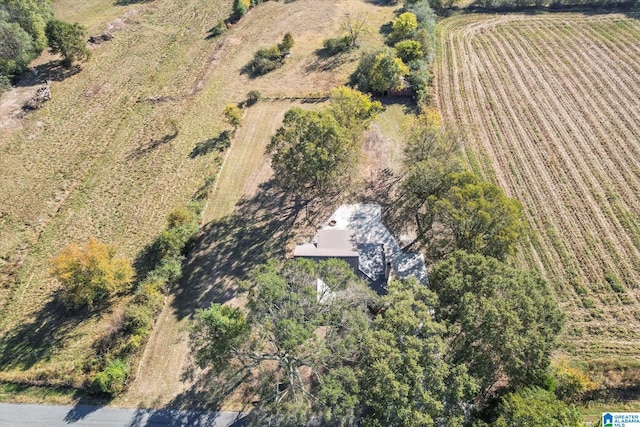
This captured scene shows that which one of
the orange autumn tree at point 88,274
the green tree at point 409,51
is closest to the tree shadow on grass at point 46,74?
the orange autumn tree at point 88,274

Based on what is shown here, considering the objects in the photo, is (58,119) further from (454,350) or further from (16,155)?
(454,350)

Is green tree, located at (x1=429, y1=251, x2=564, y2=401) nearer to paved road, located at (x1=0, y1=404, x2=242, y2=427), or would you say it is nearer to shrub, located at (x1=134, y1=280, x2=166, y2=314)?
paved road, located at (x1=0, y1=404, x2=242, y2=427)

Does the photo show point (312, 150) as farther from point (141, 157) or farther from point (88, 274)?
point (141, 157)

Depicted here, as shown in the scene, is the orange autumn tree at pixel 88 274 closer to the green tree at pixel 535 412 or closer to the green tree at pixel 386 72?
the green tree at pixel 535 412

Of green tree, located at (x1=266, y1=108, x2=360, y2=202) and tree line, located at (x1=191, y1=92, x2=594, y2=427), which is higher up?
green tree, located at (x1=266, y1=108, x2=360, y2=202)

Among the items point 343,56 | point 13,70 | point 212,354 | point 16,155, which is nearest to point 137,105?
point 16,155

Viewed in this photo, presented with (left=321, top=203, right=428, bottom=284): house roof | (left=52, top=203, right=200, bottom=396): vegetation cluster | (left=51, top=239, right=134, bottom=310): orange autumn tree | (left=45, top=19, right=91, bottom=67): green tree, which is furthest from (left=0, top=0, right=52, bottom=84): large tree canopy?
(left=321, top=203, right=428, bottom=284): house roof
